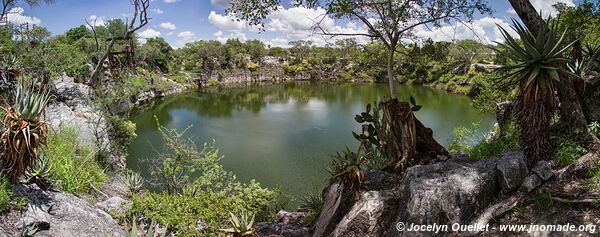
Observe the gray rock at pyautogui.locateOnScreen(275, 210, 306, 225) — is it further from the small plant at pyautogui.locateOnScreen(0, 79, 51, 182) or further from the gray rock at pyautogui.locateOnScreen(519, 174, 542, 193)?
the small plant at pyautogui.locateOnScreen(0, 79, 51, 182)

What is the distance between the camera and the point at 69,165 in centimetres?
897

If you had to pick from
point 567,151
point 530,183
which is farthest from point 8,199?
point 567,151

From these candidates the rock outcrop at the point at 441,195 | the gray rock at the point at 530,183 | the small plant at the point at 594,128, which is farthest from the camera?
the small plant at the point at 594,128

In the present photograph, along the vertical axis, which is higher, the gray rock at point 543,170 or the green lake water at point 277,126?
the gray rock at point 543,170

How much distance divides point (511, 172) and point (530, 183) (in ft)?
1.09

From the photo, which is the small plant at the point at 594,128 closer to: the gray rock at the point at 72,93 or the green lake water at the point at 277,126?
the green lake water at the point at 277,126

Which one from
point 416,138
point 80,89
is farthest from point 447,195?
point 80,89

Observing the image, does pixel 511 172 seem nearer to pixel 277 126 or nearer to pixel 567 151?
pixel 567 151

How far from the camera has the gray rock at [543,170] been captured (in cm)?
549

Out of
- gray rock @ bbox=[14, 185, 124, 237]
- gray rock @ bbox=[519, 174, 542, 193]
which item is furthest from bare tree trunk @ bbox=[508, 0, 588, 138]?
gray rock @ bbox=[14, 185, 124, 237]

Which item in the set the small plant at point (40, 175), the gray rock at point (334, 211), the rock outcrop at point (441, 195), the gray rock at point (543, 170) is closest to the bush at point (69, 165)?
the small plant at point (40, 175)

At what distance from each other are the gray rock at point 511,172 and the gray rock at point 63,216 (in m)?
6.40

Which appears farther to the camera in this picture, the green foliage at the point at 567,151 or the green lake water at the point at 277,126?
the green lake water at the point at 277,126

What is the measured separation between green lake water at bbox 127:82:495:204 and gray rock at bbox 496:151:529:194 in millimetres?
9593
